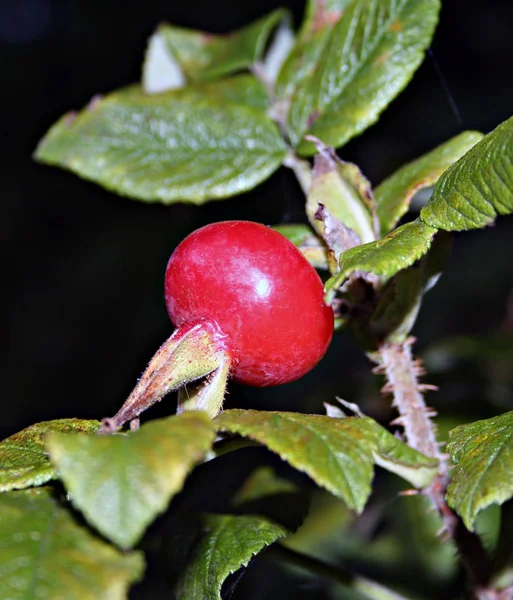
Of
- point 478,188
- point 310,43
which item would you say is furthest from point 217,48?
point 478,188

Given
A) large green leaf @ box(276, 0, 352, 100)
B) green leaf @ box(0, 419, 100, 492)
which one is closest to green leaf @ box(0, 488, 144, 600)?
green leaf @ box(0, 419, 100, 492)

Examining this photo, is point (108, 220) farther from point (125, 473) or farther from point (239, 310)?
point (125, 473)

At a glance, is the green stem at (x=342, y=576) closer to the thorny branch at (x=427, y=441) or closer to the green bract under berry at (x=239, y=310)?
the thorny branch at (x=427, y=441)

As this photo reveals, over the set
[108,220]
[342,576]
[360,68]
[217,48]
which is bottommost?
[342,576]

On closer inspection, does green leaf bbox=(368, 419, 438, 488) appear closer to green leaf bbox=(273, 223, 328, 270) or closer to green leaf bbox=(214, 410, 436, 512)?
green leaf bbox=(214, 410, 436, 512)

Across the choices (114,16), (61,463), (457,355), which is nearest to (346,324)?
(61,463)
